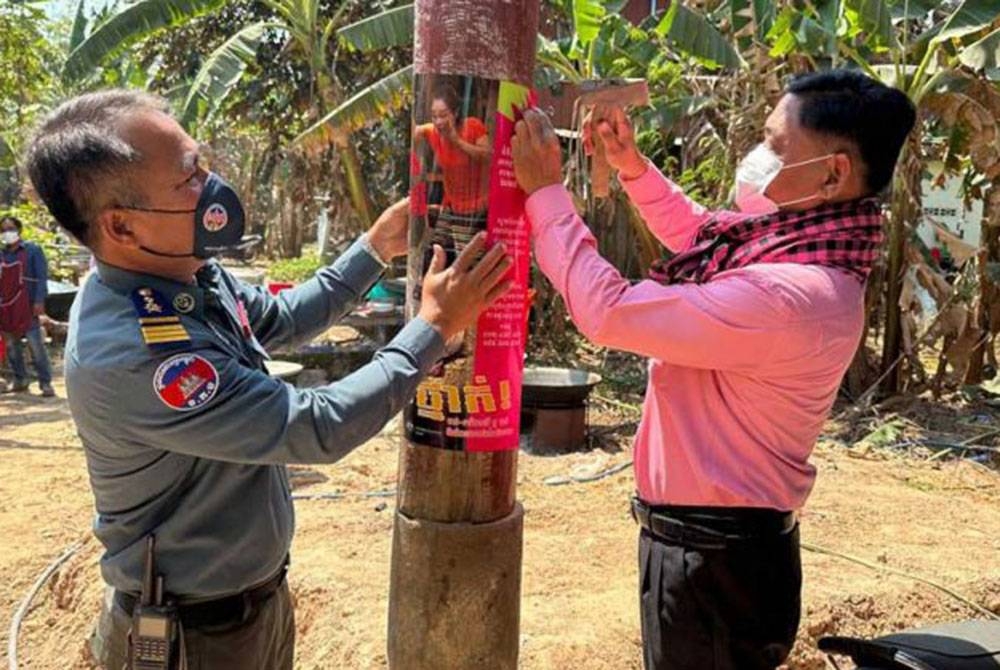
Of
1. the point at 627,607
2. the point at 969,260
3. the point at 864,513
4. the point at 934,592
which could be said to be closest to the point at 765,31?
the point at 969,260

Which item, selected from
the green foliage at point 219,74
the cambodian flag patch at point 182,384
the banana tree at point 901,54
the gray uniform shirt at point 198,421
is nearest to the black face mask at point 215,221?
the gray uniform shirt at point 198,421

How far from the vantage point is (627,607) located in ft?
13.9

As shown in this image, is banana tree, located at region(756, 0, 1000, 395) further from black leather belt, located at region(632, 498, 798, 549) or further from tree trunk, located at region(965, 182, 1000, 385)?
black leather belt, located at region(632, 498, 798, 549)

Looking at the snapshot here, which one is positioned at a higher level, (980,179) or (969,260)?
(980,179)

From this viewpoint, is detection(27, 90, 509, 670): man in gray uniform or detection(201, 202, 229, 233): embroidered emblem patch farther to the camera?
detection(201, 202, 229, 233): embroidered emblem patch

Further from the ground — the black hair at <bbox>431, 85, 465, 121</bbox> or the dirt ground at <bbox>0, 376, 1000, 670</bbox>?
the black hair at <bbox>431, 85, 465, 121</bbox>

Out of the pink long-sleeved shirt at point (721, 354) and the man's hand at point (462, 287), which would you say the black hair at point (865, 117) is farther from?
the man's hand at point (462, 287)

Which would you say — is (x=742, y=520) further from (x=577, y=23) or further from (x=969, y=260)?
(x=969, y=260)

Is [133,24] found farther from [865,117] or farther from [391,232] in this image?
[865,117]

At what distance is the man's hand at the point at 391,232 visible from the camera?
8.86 ft

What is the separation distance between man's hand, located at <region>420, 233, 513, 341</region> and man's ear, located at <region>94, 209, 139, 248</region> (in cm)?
67

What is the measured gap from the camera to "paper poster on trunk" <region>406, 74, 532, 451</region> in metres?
2.11

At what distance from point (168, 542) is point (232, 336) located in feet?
1.66

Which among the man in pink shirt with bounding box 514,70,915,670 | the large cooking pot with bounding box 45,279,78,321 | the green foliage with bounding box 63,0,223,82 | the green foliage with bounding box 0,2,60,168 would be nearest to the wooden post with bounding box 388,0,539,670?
the man in pink shirt with bounding box 514,70,915,670
